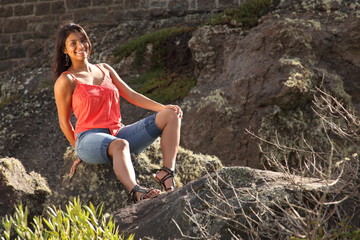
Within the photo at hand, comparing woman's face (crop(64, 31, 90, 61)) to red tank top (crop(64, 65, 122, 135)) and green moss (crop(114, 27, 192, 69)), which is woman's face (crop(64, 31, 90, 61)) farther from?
green moss (crop(114, 27, 192, 69))

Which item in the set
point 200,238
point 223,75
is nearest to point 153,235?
point 200,238

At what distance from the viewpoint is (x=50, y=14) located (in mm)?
11562

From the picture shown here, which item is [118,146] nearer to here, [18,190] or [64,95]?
[64,95]

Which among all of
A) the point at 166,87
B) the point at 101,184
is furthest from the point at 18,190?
the point at 166,87

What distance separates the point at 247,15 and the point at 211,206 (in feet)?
17.5

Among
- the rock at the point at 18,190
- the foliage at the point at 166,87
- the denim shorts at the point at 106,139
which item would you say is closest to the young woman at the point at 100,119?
the denim shorts at the point at 106,139

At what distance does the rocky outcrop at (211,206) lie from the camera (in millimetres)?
3420

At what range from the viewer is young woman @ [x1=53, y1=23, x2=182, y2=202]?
4.41 metres

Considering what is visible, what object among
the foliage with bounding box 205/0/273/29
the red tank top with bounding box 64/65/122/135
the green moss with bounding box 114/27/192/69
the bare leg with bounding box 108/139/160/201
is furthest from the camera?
the green moss with bounding box 114/27/192/69

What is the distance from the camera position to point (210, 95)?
6.89 meters

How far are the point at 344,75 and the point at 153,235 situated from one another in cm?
384

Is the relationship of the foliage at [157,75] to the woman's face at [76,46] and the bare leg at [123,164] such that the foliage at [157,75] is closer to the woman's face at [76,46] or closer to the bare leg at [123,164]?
the woman's face at [76,46]

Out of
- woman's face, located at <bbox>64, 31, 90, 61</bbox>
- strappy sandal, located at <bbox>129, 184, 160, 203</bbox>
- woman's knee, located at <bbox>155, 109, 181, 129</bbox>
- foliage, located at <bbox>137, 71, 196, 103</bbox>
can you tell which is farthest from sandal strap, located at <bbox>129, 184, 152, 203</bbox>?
foliage, located at <bbox>137, 71, 196, 103</bbox>

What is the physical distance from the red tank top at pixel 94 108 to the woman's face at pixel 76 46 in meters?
0.13
